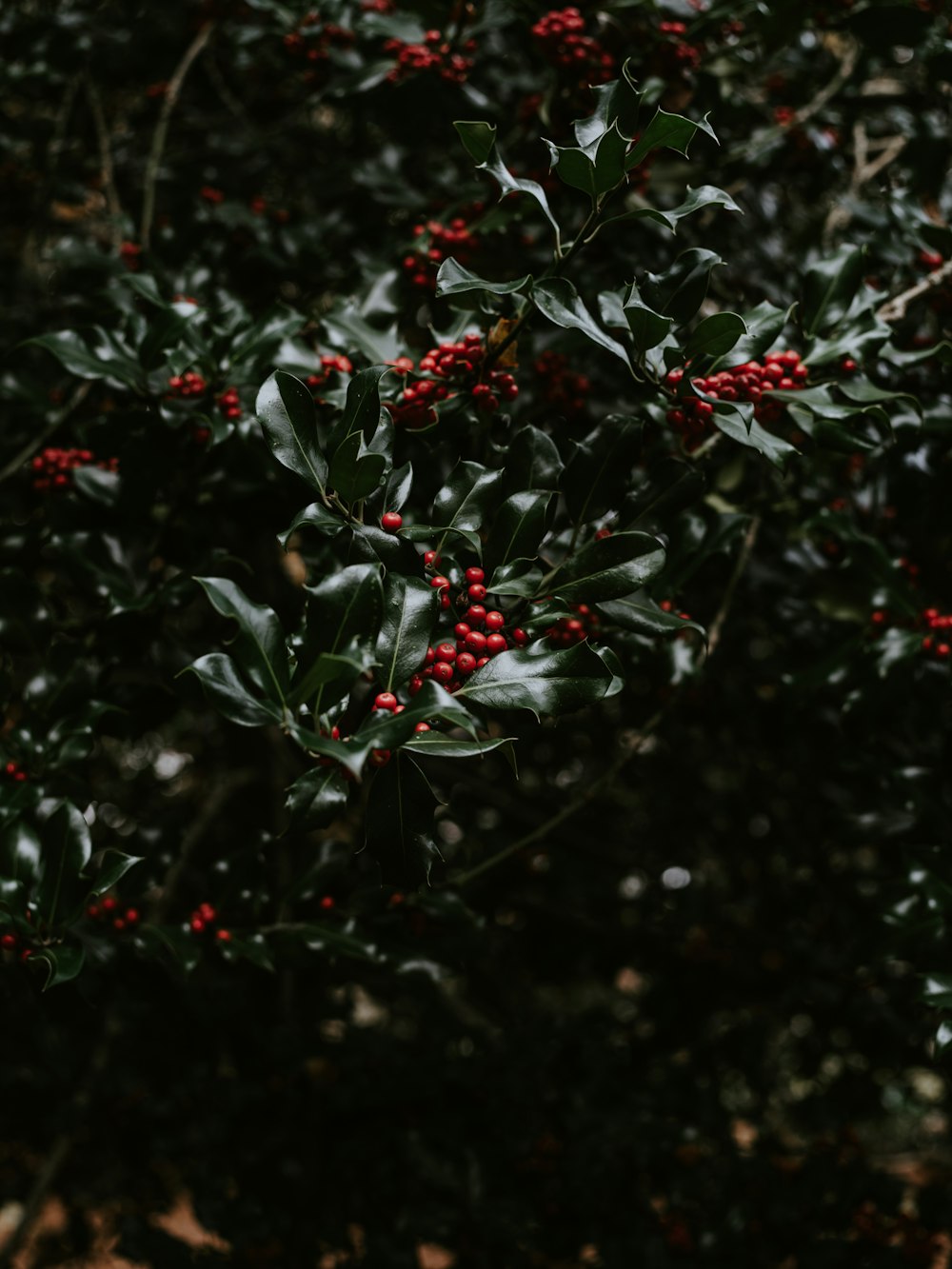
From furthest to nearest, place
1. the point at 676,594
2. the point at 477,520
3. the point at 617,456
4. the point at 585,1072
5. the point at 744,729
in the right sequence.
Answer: the point at 744,729 → the point at 585,1072 → the point at 676,594 → the point at 617,456 → the point at 477,520

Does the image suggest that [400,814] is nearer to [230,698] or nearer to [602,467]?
[230,698]

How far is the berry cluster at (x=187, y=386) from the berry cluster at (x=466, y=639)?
0.65m

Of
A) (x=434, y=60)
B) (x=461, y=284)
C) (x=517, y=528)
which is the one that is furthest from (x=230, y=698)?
(x=434, y=60)

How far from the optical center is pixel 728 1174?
2355mm

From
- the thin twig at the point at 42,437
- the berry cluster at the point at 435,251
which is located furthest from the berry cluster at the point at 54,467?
the berry cluster at the point at 435,251

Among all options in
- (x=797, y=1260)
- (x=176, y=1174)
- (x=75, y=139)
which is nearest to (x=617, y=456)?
(x=797, y=1260)

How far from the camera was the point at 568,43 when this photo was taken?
69.9 inches

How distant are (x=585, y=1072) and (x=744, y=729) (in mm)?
1025

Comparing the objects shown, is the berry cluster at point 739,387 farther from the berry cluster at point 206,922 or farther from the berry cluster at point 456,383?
the berry cluster at point 206,922

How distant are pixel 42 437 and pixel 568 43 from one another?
1.23 metres

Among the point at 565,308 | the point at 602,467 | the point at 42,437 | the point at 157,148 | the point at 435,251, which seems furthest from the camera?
the point at 157,148

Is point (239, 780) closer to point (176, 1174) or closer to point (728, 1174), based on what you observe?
point (176, 1174)

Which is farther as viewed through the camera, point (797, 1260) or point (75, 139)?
point (75, 139)

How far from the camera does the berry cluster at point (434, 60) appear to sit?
6.46 ft
